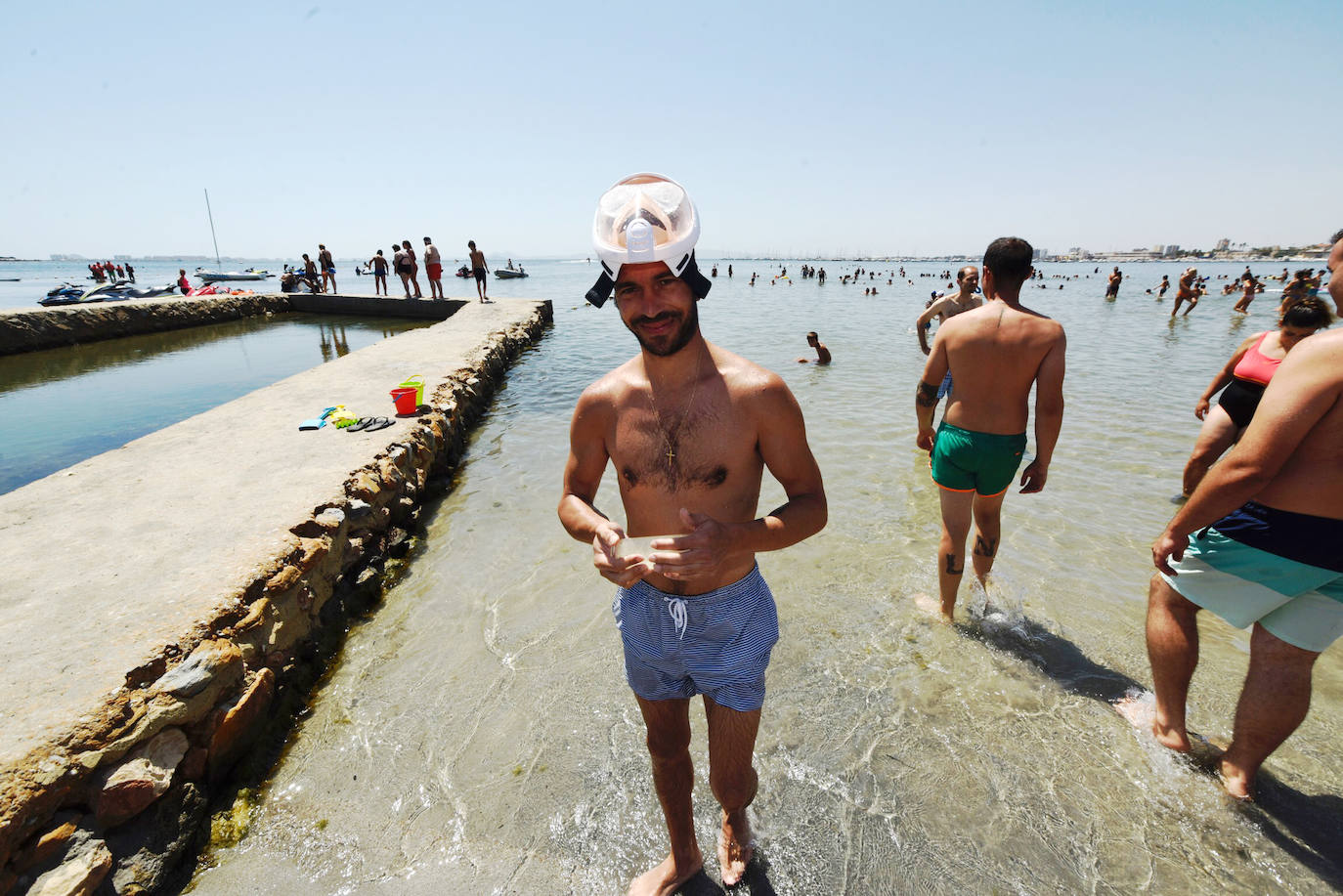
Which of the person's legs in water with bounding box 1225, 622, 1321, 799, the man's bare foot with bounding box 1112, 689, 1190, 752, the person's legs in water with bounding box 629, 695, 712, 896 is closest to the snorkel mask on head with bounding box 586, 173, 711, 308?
the person's legs in water with bounding box 629, 695, 712, 896

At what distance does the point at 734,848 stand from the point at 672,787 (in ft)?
1.66

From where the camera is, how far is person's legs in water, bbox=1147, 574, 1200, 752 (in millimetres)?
2430

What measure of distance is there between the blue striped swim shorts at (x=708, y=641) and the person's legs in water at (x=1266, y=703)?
1946mm

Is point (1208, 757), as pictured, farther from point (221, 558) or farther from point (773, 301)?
point (773, 301)

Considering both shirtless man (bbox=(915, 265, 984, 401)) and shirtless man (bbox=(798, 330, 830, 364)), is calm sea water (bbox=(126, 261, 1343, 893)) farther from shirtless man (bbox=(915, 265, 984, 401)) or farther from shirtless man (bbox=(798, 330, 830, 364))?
shirtless man (bbox=(798, 330, 830, 364))

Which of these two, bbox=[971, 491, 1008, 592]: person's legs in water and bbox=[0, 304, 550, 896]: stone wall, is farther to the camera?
bbox=[971, 491, 1008, 592]: person's legs in water

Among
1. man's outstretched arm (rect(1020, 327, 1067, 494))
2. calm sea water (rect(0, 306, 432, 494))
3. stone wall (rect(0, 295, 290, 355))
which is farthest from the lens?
stone wall (rect(0, 295, 290, 355))

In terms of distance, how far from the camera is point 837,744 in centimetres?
283

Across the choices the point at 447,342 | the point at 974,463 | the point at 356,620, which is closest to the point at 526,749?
the point at 356,620

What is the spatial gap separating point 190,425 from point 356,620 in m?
3.63

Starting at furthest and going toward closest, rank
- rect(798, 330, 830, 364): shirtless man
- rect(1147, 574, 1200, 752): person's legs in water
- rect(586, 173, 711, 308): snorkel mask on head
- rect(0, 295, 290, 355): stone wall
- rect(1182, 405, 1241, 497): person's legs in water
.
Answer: rect(0, 295, 290, 355): stone wall < rect(798, 330, 830, 364): shirtless man < rect(1182, 405, 1241, 497): person's legs in water < rect(1147, 574, 1200, 752): person's legs in water < rect(586, 173, 711, 308): snorkel mask on head

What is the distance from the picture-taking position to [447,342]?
11.3 m

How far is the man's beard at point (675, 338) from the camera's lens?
165cm

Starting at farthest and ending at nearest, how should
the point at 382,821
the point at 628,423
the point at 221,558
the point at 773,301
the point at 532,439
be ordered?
the point at 773,301, the point at 532,439, the point at 221,558, the point at 382,821, the point at 628,423
